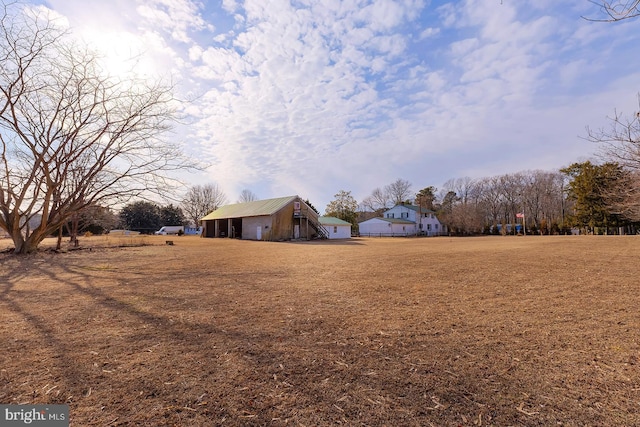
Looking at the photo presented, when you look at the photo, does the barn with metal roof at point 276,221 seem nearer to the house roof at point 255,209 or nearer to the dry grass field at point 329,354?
the house roof at point 255,209

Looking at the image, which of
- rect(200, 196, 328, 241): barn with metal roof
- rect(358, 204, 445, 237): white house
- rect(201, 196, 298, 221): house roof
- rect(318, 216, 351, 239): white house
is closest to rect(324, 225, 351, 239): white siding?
rect(318, 216, 351, 239): white house

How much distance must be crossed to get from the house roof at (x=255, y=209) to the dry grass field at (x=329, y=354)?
24.4 m

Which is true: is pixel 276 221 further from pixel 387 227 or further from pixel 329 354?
pixel 329 354

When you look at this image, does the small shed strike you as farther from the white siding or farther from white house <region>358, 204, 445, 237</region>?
the white siding

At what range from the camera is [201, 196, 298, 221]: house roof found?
30734 mm

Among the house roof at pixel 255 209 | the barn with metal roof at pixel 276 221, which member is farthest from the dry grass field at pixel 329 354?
the house roof at pixel 255 209

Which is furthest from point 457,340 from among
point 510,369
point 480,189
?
point 480,189

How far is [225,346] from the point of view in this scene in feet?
11.2

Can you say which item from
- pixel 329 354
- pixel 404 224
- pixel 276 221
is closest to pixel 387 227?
pixel 404 224

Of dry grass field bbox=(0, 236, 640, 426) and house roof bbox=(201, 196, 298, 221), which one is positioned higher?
house roof bbox=(201, 196, 298, 221)

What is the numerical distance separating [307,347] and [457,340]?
173cm

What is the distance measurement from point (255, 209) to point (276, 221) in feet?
17.1

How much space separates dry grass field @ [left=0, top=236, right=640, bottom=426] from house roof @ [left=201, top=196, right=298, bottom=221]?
24.4 meters

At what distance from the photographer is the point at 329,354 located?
3.21 metres
